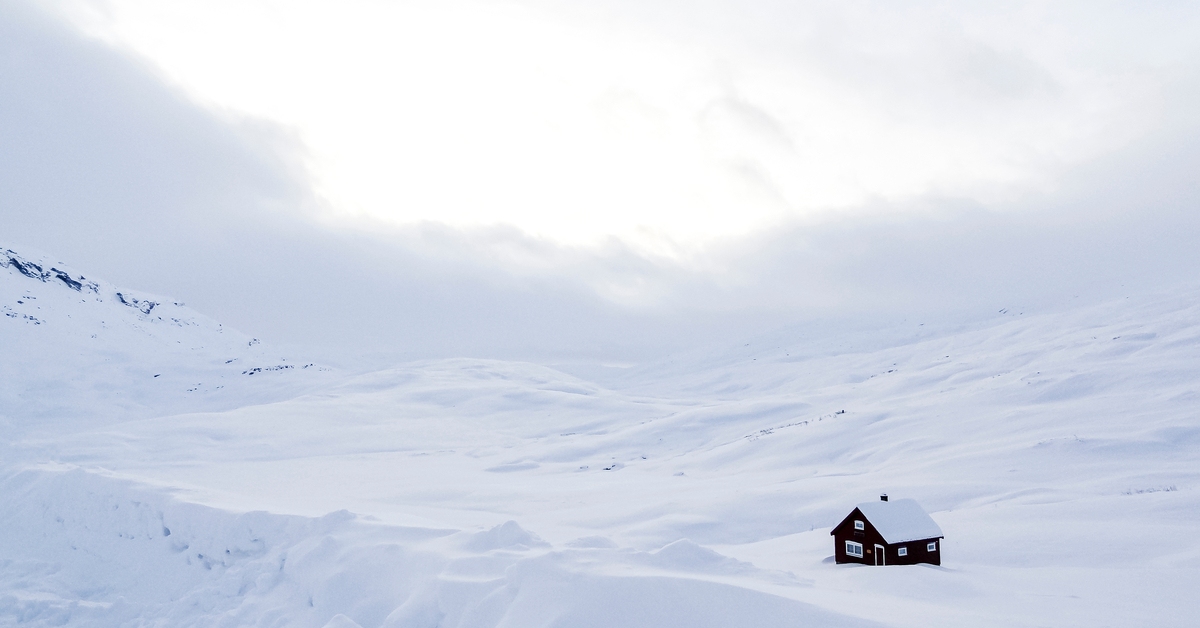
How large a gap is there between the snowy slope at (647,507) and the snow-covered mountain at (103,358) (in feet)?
13.5

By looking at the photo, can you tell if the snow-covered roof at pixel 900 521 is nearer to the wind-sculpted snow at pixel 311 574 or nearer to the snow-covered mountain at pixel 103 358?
the wind-sculpted snow at pixel 311 574

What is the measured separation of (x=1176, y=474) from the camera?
2038 centimetres

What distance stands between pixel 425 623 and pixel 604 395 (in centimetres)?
5300

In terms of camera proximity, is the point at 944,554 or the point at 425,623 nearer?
the point at 425,623

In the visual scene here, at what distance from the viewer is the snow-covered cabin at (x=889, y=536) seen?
14.7 m

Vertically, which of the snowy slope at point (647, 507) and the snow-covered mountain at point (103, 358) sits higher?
the snow-covered mountain at point (103, 358)

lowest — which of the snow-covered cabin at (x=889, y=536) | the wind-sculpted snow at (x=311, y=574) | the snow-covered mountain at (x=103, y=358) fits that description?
the wind-sculpted snow at (x=311, y=574)

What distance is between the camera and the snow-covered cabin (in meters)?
Result: 14.7

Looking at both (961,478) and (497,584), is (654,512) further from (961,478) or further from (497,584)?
(497,584)

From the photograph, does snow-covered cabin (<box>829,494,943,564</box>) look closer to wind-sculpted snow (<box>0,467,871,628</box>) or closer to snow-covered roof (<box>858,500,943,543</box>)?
snow-covered roof (<box>858,500,943,543</box>)

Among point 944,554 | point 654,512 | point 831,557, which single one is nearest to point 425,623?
point 831,557

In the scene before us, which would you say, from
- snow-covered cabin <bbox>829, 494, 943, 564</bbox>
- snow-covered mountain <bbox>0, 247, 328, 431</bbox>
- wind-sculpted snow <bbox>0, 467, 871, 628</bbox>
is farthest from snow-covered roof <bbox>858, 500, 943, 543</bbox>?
snow-covered mountain <bbox>0, 247, 328, 431</bbox>

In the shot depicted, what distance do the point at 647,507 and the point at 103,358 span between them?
58561 mm

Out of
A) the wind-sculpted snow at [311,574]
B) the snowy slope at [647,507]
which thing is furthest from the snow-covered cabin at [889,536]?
the wind-sculpted snow at [311,574]
